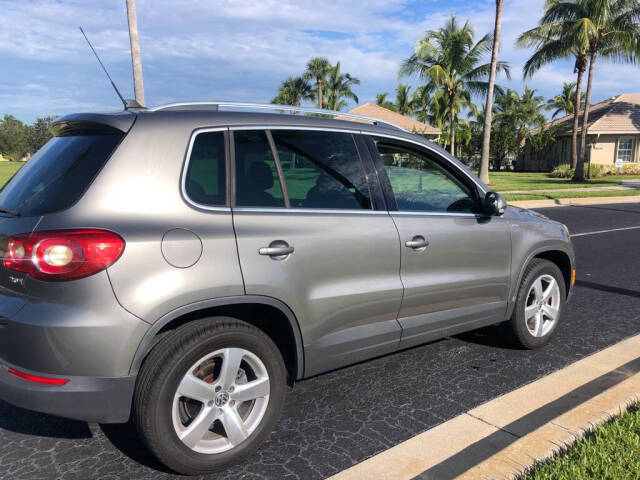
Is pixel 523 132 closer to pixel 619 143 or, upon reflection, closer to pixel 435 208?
pixel 619 143

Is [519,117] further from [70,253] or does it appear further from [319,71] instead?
[70,253]

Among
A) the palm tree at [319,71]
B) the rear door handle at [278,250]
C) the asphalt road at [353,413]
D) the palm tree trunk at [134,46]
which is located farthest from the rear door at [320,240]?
the palm tree at [319,71]

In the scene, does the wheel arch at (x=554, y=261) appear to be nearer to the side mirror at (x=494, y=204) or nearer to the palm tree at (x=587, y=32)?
the side mirror at (x=494, y=204)

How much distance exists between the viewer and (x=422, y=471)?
2.58 meters

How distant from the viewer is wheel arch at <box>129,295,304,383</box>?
7.60 ft

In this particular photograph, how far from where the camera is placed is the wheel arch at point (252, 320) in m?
2.32

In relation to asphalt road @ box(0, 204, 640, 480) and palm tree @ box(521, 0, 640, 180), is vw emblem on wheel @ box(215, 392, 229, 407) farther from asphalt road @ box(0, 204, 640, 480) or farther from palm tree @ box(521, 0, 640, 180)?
palm tree @ box(521, 0, 640, 180)

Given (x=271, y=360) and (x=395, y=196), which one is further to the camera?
(x=395, y=196)

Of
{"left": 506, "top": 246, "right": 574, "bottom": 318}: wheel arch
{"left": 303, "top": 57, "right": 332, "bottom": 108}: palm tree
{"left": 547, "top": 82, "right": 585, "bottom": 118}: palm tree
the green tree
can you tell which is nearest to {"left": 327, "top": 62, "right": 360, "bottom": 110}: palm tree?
{"left": 303, "top": 57, "right": 332, "bottom": 108}: palm tree

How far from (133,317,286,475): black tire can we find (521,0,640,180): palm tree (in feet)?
100.0

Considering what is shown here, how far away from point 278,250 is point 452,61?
32.3m

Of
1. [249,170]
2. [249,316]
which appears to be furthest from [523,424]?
[249,170]

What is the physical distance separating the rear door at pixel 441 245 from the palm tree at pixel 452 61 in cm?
2850

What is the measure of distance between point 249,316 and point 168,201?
28.2 inches
